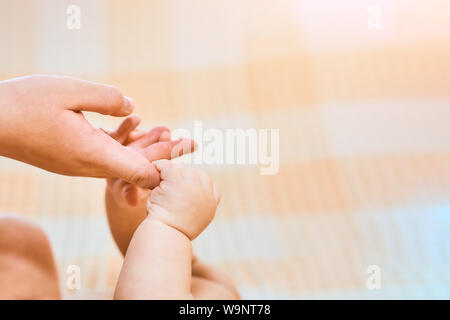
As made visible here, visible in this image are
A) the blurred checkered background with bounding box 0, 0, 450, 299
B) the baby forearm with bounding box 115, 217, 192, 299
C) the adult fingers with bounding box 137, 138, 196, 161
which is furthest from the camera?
the blurred checkered background with bounding box 0, 0, 450, 299

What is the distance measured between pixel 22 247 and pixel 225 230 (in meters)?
0.34

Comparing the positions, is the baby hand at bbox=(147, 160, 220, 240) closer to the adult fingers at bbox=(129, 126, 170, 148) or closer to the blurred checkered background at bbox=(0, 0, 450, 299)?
the adult fingers at bbox=(129, 126, 170, 148)

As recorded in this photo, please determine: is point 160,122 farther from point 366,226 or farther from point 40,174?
point 366,226

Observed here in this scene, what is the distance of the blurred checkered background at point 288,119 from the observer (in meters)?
0.77

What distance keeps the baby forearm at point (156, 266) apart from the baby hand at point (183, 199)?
0.03 feet

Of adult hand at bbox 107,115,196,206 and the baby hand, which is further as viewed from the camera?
adult hand at bbox 107,115,196,206

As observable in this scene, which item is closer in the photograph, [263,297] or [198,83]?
[263,297]

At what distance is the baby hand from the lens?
461 millimetres

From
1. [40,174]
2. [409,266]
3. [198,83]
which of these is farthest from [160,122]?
[409,266]

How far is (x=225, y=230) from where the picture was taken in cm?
83

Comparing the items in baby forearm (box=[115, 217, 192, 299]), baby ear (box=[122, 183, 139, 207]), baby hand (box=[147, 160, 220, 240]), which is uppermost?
baby ear (box=[122, 183, 139, 207])

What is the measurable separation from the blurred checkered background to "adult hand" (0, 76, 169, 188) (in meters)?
0.29

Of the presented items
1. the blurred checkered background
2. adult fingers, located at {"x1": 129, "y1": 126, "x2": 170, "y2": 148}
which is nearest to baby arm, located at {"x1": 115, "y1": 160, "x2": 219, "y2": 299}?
adult fingers, located at {"x1": 129, "y1": 126, "x2": 170, "y2": 148}

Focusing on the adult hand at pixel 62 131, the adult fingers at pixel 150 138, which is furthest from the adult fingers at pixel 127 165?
the adult fingers at pixel 150 138
